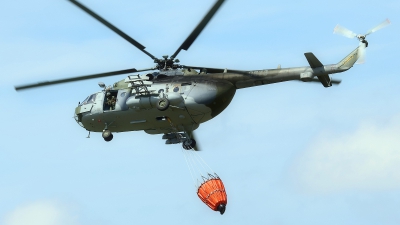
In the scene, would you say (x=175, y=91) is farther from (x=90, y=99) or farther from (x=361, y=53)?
(x=361, y=53)

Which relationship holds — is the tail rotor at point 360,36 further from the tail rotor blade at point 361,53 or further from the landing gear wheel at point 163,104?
the landing gear wheel at point 163,104

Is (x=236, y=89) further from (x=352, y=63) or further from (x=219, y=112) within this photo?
(x=352, y=63)

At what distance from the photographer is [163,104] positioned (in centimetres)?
4244

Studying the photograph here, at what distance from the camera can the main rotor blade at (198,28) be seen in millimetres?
39103

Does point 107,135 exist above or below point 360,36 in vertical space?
below

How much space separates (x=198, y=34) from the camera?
4125cm

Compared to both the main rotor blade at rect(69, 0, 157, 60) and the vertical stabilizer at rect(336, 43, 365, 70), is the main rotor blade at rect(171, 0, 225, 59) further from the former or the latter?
the vertical stabilizer at rect(336, 43, 365, 70)

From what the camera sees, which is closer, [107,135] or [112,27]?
[112,27]

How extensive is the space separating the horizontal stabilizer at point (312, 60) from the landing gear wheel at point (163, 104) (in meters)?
6.01

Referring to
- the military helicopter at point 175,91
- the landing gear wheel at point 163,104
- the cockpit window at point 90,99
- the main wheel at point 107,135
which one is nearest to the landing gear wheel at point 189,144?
the military helicopter at point 175,91

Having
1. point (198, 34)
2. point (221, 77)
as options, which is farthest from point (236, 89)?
point (198, 34)

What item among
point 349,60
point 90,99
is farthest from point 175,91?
point 349,60

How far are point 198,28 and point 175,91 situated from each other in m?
3.38

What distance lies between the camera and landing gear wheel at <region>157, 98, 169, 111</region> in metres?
42.4
